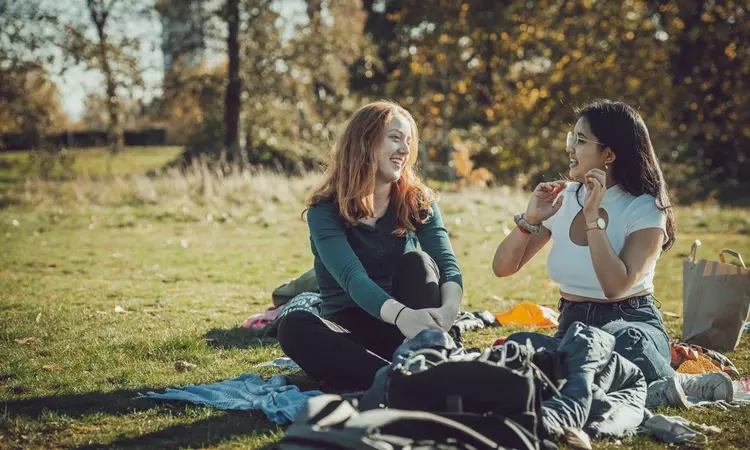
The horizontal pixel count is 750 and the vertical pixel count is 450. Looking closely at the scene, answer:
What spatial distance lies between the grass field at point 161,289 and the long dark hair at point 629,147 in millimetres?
1166

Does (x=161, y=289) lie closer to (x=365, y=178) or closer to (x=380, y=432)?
(x=365, y=178)

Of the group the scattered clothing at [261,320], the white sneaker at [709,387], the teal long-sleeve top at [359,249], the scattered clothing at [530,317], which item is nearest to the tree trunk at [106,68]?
the scattered clothing at [261,320]

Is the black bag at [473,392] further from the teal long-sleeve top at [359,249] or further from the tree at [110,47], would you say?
the tree at [110,47]

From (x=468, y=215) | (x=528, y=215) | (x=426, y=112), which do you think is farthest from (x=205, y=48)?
(x=528, y=215)

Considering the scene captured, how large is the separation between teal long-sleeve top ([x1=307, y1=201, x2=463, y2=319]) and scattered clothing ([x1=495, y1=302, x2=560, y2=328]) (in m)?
1.66

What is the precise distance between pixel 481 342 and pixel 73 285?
4239 mm

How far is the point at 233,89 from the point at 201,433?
1799 centimetres

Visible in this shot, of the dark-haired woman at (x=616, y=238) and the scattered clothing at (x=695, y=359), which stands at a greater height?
the dark-haired woman at (x=616, y=238)

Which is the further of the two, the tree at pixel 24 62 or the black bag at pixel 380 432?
the tree at pixel 24 62

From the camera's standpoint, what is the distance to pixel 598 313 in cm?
397

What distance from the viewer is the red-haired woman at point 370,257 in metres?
3.89

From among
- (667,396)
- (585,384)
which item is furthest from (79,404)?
(667,396)

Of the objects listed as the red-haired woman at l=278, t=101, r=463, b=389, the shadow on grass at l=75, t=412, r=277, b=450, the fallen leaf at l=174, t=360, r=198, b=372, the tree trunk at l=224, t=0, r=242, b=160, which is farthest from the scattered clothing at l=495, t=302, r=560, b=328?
the tree trunk at l=224, t=0, r=242, b=160

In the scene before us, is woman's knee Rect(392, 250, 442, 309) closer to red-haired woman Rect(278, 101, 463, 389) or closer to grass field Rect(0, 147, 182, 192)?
red-haired woman Rect(278, 101, 463, 389)
